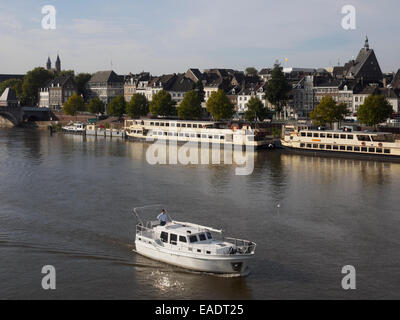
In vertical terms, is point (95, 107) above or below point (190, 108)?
above

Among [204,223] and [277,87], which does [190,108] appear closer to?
[277,87]

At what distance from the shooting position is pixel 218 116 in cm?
10144

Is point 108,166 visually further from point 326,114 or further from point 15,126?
point 15,126

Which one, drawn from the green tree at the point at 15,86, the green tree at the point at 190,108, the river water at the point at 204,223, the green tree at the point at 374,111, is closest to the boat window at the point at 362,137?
the river water at the point at 204,223

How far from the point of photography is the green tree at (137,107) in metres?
117

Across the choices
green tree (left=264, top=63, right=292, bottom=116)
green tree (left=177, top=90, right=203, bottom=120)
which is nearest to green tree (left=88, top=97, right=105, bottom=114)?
green tree (left=177, top=90, right=203, bottom=120)

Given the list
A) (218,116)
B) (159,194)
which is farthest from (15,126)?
(159,194)

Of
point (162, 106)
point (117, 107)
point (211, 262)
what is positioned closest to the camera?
point (211, 262)

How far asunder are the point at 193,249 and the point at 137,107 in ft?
310

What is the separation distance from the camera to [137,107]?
385 feet

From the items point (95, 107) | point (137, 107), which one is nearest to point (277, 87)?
point (137, 107)

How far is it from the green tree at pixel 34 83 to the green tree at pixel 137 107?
192 feet

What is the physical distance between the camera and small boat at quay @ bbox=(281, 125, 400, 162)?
203 ft
